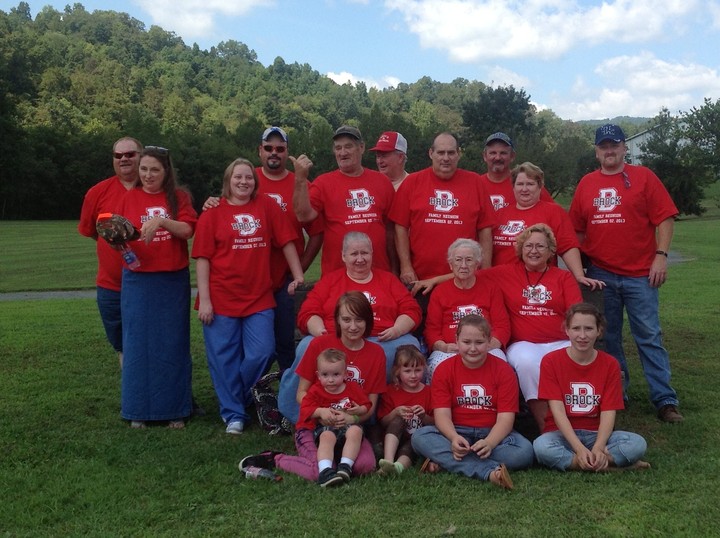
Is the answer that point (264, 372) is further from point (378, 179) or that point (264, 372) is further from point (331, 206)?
point (378, 179)

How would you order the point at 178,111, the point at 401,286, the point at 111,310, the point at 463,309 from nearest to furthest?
the point at 463,309 → the point at 401,286 → the point at 111,310 → the point at 178,111

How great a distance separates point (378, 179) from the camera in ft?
20.6

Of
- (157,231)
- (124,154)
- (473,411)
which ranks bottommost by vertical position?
(473,411)

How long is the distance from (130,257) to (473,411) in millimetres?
2891

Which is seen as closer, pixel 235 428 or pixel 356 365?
pixel 356 365

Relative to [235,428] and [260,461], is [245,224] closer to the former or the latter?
[235,428]

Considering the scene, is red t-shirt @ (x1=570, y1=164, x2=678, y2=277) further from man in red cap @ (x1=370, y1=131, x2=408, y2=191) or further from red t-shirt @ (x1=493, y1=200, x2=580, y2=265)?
man in red cap @ (x1=370, y1=131, x2=408, y2=191)

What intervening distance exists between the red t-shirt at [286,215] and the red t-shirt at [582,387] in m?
2.38

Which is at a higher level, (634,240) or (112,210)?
(112,210)

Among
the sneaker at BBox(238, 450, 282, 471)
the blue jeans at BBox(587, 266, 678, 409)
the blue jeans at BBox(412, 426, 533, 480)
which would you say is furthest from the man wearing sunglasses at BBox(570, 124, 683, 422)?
the sneaker at BBox(238, 450, 282, 471)

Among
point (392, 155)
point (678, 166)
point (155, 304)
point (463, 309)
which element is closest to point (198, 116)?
point (678, 166)

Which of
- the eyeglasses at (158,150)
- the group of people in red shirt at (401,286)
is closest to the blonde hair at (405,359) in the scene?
the group of people in red shirt at (401,286)

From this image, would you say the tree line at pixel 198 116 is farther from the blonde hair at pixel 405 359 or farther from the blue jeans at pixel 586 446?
the blue jeans at pixel 586 446

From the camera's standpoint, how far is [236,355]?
6.07 metres
